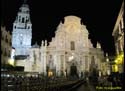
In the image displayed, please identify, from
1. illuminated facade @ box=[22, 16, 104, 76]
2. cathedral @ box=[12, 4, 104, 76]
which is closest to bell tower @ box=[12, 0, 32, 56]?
cathedral @ box=[12, 4, 104, 76]

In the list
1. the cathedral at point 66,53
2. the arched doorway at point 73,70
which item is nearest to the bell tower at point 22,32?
the cathedral at point 66,53

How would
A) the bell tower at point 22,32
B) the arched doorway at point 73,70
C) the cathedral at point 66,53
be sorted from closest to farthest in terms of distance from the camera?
the cathedral at point 66,53, the arched doorway at point 73,70, the bell tower at point 22,32

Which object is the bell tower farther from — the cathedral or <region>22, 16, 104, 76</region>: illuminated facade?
<region>22, 16, 104, 76</region>: illuminated facade

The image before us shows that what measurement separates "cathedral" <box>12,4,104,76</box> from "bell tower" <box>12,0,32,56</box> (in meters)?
8.47

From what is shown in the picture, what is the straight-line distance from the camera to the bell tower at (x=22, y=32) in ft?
248

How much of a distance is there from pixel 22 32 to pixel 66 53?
19246mm

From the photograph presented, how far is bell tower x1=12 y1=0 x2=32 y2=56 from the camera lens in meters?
75.6

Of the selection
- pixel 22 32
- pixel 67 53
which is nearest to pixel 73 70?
pixel 67 53

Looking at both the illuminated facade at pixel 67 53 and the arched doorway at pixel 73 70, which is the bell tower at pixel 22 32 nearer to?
the illuminated facade at pixel 67 53

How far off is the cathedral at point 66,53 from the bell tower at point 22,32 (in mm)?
8472

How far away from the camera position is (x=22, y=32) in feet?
249

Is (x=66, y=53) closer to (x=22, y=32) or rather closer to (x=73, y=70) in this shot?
(x=73, y=70)

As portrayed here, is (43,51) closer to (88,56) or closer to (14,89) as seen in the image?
(88,56)

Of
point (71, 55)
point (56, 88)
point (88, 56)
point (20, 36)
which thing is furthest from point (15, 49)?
point (56, 88)
